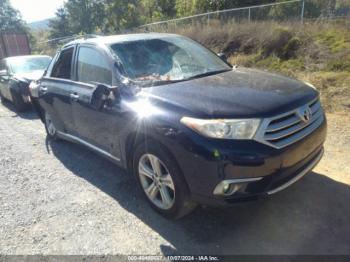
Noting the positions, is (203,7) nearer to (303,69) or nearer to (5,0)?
(303,69)

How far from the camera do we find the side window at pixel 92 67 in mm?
3634

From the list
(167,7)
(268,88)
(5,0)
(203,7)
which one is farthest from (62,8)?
(268,88)

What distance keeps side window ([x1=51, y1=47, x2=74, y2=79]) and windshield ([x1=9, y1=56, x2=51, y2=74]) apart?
4837 mm

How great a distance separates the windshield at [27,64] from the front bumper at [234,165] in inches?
320

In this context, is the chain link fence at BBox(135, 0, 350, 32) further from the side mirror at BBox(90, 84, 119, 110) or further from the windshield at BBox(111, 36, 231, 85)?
the side mirror at BBox(90, 84, 119, 110)

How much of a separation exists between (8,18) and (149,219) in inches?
2633

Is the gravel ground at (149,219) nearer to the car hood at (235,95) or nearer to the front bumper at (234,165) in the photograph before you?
the front bumper at (234,165)

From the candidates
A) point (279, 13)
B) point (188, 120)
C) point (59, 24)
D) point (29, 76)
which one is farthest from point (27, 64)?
point (59, 24)

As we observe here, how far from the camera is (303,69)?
7.83m

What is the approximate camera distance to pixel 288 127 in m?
2.70

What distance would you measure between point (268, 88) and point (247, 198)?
1.17 m

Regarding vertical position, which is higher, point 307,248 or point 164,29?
point 164,29

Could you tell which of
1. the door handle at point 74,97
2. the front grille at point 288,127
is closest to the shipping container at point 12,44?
the door handle at point 74,97

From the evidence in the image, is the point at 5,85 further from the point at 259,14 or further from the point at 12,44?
the point at 12,44
